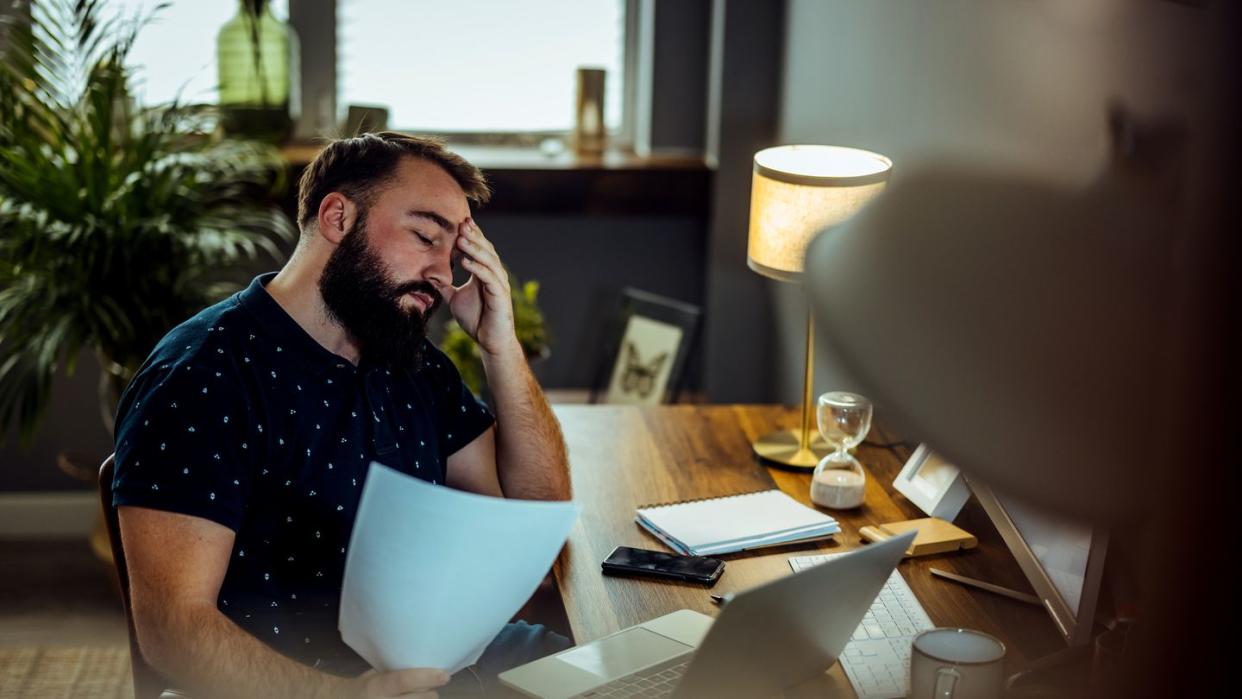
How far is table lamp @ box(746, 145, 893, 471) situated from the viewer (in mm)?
1883

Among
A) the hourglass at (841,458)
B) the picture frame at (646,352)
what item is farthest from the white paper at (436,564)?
the picture frame at (646,352)

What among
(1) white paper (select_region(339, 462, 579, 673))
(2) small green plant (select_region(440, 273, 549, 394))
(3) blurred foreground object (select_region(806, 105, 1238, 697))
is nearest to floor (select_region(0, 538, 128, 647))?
(2) small green plant (select_region(440, 273, 549, 394))

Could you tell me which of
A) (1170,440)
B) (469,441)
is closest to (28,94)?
(469,441)

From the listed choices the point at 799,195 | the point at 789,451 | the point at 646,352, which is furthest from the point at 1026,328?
the point at 646,352

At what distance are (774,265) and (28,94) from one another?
5.31 ft

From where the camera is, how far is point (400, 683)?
3.96ft

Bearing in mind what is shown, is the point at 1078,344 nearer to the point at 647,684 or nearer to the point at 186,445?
the point at 647,684

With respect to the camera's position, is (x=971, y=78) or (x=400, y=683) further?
(x=971, y=78)

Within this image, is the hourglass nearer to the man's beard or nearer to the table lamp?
the table lamp

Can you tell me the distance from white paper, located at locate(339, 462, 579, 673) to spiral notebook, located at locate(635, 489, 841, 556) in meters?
0.52

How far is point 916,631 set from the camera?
1395mm

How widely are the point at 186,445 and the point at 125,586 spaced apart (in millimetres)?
216

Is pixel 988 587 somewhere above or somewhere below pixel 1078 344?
below

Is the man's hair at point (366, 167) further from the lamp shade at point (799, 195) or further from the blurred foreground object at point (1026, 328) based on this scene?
the blurred foreground object at point (1026, 328)
